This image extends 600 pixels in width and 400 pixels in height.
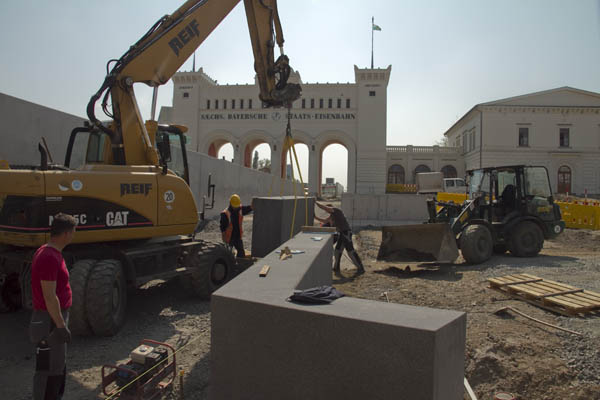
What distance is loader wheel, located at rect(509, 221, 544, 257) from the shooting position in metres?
10.2

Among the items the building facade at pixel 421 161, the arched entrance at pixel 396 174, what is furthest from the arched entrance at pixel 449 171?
A: the arched entrance at pixel 396 174

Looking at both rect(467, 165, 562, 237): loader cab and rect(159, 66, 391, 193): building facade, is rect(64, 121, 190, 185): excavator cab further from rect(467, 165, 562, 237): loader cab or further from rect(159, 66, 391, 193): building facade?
rect(159, 66, 391, 193): building facade

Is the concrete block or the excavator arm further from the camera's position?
the concrete block

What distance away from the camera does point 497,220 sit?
10.7 m

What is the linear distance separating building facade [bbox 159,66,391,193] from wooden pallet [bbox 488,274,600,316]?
108 feet

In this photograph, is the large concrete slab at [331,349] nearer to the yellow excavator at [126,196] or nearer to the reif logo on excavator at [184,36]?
the yellow excavator at [126,196]

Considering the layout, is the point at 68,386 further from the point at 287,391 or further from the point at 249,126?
the point at 249,126

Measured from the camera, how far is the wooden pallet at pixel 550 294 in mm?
5367

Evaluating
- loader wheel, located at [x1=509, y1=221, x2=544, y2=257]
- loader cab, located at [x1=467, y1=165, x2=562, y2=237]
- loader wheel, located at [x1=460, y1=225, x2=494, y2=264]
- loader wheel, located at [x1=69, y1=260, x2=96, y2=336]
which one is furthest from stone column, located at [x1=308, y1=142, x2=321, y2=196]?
loader wheel, located at [x1=69, y1=260, x2=96, y2=336]

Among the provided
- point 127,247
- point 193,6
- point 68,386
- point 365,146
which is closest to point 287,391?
point 68,386

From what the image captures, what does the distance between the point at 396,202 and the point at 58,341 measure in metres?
19.6

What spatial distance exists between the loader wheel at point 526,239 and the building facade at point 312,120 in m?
29.8

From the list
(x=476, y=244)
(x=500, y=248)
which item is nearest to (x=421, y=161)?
(x=500, y=248)

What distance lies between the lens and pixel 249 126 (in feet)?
135
